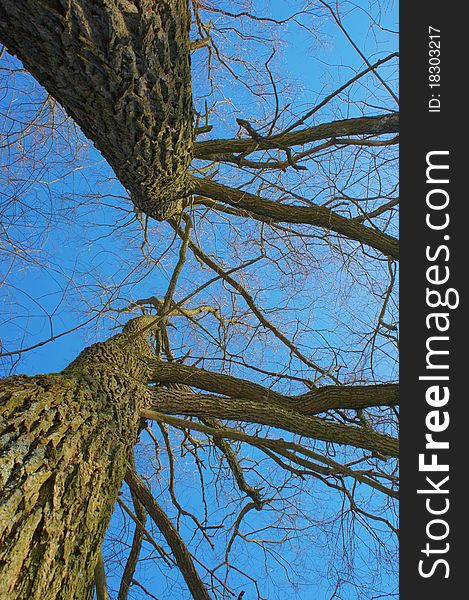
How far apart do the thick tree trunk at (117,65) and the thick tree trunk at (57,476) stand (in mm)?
971

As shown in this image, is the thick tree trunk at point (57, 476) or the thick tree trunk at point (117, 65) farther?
the thick tree trunk at point (117, 65)

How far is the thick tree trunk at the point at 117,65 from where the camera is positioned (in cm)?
170

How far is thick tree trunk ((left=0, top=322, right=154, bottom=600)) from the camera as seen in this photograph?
4.62 feet

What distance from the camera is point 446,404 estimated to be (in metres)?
2.10

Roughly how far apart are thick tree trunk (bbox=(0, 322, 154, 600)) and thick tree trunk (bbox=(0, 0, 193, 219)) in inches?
38.2

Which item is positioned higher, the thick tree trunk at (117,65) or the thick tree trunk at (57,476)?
the thick tree trunk at (117,65)

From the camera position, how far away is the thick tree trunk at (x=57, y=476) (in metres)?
1.41

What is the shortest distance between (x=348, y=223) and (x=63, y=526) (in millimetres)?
2169

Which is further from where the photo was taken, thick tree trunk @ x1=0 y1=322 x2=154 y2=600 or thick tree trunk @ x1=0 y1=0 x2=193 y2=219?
thick tree trunk @ x1=0 y1=0 x2=193 y2=219

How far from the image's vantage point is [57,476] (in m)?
1.58

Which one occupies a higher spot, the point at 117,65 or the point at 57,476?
the point at 117,65

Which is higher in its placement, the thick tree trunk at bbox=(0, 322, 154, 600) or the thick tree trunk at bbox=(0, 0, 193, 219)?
the thick tree trunk at bbox=(0, 0, 193, 219)

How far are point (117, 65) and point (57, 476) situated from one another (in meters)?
1.34

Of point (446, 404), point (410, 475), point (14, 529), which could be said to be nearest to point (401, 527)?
point (410, 475)
